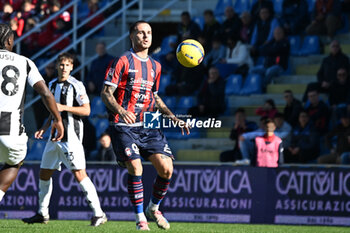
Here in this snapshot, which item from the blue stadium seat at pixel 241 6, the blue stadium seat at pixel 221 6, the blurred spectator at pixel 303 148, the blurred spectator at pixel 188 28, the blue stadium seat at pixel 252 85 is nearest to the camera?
the blurred spectator at pixel 303 148

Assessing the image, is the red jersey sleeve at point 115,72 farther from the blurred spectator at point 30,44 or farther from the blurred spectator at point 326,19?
the blurred spectator at point 30,44

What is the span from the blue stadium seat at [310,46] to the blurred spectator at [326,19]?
155 millimetres

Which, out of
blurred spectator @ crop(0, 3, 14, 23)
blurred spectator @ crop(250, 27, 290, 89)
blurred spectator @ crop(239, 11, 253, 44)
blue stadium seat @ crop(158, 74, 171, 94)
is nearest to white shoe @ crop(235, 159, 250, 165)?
blurred spectator @ crop(250, 27, 290, 89)

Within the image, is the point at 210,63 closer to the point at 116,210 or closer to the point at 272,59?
the point at 272,59

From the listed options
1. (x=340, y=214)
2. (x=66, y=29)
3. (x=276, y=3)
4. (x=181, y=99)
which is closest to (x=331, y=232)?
(x=340, y=214)

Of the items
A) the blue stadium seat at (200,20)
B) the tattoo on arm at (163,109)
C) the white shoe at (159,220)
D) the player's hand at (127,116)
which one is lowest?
the white shoe at (159,220)

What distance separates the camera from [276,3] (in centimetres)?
1656

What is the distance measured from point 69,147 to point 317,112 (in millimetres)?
5442

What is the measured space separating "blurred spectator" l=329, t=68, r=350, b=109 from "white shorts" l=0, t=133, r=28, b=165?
26.2 feet

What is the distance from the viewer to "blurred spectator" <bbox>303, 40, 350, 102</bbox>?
14.1 metres

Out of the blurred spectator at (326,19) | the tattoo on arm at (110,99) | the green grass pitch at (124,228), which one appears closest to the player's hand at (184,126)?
the tattoo on arm at (110,99)

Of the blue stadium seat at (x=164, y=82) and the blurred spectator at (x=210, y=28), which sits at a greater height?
the blurred spectator at (x=210, y=28)

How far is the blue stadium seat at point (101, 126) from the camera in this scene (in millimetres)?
14703

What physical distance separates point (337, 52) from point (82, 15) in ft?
22.0
